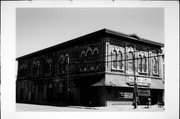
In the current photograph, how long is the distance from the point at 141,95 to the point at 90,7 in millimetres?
8845

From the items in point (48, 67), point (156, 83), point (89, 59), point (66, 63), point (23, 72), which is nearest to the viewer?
point (89, 59)

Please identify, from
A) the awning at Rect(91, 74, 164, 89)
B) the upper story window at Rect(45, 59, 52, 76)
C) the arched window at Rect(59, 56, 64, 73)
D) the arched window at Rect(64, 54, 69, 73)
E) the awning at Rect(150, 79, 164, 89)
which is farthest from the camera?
the upper story window at Rect(45, 59, 52, 76)

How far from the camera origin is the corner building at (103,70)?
20.6 metres

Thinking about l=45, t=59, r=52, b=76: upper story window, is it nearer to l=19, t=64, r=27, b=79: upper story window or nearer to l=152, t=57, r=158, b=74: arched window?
l=19, t=64, r=27, b=79: upper story window

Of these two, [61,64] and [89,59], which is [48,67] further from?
[89,59]

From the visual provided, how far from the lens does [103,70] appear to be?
20.6 meters

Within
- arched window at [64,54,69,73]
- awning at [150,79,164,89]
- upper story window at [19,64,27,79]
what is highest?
arched window at [64,54,69,73]

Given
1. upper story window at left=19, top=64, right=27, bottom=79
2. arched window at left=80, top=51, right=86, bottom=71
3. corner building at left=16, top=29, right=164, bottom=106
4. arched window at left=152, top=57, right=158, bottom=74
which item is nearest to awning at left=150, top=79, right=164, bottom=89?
corner building at left=16, top=29, right=164, bottom=106

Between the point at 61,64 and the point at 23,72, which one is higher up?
the point at 61,64

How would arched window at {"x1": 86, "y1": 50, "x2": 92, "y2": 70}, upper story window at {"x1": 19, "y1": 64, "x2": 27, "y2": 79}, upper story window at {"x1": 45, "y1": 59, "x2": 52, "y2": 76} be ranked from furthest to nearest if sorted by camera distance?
upper story window at {"x1": 19, "y1": 64, "x2": 27, "y2": 79}
upper story window at {"x1": 45, "y1": 59, "x2": 52, "y2": 76}
arched window at {"x1": 86, "y1": 50, "x2": 92, "y2": 70}

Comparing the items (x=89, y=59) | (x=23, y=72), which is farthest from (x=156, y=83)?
(x=23, y=72)

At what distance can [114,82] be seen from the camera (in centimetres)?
2055

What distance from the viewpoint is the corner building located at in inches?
812

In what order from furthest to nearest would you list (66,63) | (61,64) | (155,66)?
(61,64), (66,63), (155,66)
